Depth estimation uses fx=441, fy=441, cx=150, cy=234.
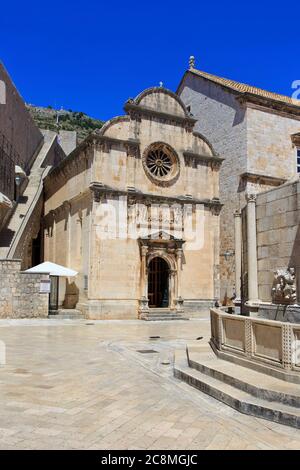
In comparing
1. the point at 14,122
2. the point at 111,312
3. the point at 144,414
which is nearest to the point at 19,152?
the point at 14,122

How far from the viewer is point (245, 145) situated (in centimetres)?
2927

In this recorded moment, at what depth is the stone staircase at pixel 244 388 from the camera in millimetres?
5883

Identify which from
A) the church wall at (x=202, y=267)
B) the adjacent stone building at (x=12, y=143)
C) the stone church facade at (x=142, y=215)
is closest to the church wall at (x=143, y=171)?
the stone church facade at (x=142, y=215)

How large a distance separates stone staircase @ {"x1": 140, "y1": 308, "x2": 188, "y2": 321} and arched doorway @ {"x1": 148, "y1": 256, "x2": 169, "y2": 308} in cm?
99

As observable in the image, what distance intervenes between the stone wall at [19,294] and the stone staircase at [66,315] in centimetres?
55

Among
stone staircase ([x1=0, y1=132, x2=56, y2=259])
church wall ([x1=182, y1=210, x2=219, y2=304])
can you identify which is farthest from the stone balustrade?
stone staircase ([x1=0, y1=132, x2=56, y2=259])

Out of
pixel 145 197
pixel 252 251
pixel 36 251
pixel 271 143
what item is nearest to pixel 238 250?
pixel 252 251

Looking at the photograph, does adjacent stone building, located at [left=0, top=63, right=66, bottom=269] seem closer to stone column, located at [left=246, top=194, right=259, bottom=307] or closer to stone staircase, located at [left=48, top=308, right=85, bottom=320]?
stone staircase, located at [left=48, top=308, right=85, bottom=320]

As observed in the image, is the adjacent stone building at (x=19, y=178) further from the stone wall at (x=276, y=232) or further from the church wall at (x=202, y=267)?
the stone wall at (x=276, y=232)

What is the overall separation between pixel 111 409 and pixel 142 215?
1936 cm

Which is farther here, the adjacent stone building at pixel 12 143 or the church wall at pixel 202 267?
the adjacent stone building at pixel 12 143

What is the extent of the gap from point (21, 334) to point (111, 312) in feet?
26.8

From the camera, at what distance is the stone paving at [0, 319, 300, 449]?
5.00 m

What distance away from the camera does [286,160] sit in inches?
1216
